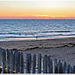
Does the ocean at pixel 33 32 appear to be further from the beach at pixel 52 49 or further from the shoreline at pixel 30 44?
the beach at pixel 52 49

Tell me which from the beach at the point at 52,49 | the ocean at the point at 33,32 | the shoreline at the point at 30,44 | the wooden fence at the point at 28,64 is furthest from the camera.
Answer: the ocean at the point at 33,32

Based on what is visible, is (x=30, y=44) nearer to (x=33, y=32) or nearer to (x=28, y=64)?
(x=28, y=64)

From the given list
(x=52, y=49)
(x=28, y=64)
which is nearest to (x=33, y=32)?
(x=52, y=49)

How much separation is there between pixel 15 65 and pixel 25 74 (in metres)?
0.54

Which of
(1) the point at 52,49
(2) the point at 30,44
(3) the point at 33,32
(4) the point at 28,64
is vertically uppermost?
(4) the point at 28,64

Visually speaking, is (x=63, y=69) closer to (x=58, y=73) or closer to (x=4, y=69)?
(x=58, y=73)

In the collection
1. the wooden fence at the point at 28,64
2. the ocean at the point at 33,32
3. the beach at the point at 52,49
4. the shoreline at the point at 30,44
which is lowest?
the ocean at the point at 33,32

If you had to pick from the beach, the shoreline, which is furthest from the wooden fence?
the shoreline

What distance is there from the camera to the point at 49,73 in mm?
5375

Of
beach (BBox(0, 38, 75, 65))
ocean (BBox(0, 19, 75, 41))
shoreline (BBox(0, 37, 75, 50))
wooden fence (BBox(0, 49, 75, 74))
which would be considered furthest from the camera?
ocean (BBox(0, 19, 75, 41))

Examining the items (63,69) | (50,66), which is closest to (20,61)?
(50,66)

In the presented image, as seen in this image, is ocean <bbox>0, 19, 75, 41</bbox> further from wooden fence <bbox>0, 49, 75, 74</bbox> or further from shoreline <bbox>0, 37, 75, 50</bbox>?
wooden fence <bbox>0, 49, 75, 74</bbox>

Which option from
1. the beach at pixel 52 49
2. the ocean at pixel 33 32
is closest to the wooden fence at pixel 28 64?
the beach at pixel 52 49

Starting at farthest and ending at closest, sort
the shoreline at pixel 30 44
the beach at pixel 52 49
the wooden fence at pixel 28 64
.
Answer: the shoreline at pixel 30 44 < the beach at pixel 52 49 < the wooden fence at pixel 28 64
